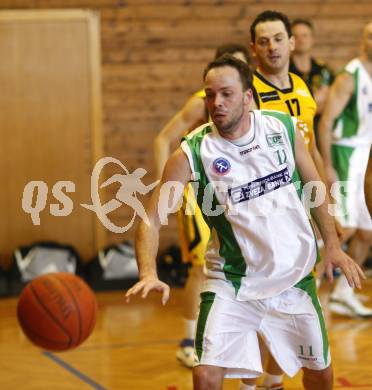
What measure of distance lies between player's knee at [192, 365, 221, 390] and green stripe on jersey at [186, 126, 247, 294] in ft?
1.30

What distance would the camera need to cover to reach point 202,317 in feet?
13.1

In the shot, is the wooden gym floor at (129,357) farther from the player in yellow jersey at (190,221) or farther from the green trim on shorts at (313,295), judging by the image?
the green trim on shorts at (313,295)

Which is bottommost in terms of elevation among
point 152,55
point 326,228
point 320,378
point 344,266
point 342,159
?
point 320,378

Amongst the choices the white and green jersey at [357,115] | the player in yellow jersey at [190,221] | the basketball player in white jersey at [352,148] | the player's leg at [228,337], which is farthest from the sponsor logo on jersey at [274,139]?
the white and green jersey at [357,115]

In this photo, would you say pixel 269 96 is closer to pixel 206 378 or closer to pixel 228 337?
pixel 228 337

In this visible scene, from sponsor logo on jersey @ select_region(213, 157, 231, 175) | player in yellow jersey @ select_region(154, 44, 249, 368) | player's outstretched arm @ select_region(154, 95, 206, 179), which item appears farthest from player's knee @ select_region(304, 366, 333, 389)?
player's outstretched arm @ select_region(154, 95, 206, 179)

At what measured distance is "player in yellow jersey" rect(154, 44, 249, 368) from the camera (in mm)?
5855

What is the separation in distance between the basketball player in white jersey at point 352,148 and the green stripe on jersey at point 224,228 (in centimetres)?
309

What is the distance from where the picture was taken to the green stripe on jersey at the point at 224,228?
408 cm

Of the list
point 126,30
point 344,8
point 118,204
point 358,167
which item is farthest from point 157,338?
point 344,8

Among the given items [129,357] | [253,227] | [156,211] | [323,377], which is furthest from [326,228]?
[129,357]

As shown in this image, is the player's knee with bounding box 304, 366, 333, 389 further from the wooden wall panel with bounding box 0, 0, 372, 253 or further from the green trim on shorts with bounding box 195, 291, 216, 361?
the wooden wall panel with bounding box 0, 0, 372, 253

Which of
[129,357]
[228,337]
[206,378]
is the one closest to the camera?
[206,378]

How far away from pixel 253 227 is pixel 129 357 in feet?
8.79
